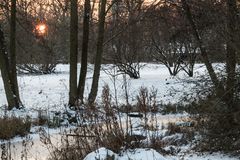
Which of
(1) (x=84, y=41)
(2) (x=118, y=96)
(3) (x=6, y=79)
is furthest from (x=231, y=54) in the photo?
(2) (x=118, y=96)

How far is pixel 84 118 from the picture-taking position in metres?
7.95

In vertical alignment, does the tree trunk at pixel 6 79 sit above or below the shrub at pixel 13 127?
above

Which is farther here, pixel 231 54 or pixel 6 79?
pixel 6 79

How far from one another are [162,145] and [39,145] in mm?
5036

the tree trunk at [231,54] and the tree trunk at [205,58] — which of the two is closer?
the tree trunk at [231,54]

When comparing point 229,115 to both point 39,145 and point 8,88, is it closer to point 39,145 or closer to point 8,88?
point 39,145

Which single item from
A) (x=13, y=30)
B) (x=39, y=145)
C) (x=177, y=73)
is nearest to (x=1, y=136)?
(x=39, y=145)

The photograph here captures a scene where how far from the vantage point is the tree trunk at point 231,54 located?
8219mm

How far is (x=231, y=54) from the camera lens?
28.2 feet

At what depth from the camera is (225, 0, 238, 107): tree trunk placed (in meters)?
8.22

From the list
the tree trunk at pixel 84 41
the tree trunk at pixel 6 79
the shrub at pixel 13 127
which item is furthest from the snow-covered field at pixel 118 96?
the tree trunk at pixel 84 41

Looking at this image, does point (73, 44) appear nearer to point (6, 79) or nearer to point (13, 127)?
point (6, 79)

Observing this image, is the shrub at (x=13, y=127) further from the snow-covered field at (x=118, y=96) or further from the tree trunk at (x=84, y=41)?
the tree trunk at (x=84, y=41)

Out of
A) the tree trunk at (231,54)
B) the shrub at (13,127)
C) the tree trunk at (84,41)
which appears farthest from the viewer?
the tree trunk at (84,41)
